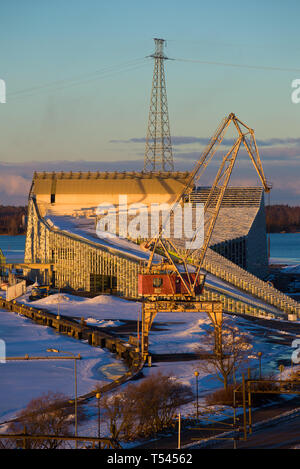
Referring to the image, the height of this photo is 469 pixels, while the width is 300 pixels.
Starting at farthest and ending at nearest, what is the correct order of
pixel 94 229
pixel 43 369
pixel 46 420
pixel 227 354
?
pixel 94 229, pixel 227 354, pixel 43 369, pixel 46 420

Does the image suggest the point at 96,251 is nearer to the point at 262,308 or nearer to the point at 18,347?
the point at 262,308

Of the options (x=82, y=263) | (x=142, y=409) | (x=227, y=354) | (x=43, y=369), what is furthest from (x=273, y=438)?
(x=82, y=263)

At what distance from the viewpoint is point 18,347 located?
83125mm

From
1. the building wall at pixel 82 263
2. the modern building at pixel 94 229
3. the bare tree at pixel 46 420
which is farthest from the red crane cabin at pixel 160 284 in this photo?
the modern building at pixel 94 229

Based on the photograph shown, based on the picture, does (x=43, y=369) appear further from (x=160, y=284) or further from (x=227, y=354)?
(x=160, y=284)

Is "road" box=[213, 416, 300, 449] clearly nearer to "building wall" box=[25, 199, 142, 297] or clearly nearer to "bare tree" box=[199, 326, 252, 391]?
"bare tree" box=[199, 326, 252, 391]

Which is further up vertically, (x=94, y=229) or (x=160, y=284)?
(x=94, y=229)

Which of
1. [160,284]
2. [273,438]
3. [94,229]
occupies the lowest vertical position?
[273,438]

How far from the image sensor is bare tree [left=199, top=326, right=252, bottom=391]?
212 feet

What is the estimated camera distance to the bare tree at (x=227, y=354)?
6456 centimetres

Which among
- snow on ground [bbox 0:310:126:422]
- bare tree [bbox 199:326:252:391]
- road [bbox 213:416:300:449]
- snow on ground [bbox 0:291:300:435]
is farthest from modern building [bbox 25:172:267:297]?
road [bbox 213:416:300:449]

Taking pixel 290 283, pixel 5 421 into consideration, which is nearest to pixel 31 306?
pixel 290 283

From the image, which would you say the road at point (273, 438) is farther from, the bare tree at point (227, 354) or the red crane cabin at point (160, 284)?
the red crane cabin at point (160, 284)

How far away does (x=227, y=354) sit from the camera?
2982 inches
